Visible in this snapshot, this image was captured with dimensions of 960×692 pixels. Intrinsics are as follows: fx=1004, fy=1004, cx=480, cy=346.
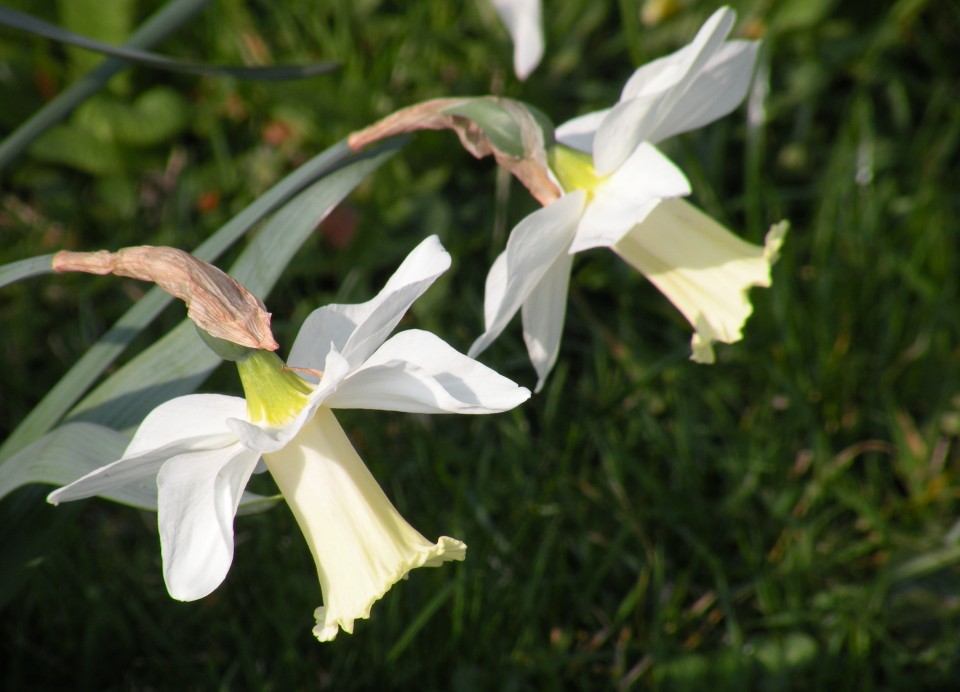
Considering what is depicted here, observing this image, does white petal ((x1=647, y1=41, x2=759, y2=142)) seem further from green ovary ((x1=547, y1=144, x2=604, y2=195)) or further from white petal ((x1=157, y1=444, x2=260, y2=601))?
white petal ((x1=157, y1=444, x2=260, y2=601))

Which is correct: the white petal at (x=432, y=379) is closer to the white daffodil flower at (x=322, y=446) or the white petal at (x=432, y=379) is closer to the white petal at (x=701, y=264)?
the white daffodil flower at (x=322, y=446)

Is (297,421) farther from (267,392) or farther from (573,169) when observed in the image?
(573,169)

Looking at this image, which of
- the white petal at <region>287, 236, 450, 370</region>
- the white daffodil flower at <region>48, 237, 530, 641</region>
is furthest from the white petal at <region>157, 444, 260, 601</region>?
the white petal at <region>287, 236, 450, 370</region>

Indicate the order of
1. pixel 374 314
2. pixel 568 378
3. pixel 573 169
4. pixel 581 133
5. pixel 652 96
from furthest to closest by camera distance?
pixel 568 378
pixel 581 133
pixel 573 169
pixel 652 96
pixel 374 314

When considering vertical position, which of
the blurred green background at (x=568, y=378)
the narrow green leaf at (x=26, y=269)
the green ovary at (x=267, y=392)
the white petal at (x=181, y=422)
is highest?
the narrow green leaf at (x=26, y=269)

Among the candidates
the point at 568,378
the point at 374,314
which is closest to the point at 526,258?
the point at 374,314

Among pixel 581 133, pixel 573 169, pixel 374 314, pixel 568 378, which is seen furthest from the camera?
pixel 568 378

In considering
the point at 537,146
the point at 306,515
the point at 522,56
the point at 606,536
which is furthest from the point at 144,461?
the point at 606,536

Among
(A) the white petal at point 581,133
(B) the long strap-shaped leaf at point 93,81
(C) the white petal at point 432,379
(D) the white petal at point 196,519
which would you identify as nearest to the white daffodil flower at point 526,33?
(A) the white petal at point 581,133
